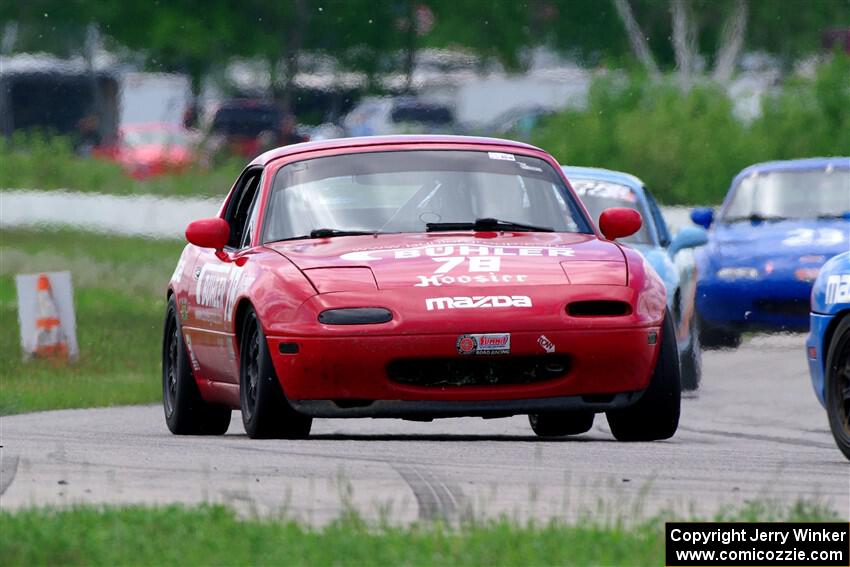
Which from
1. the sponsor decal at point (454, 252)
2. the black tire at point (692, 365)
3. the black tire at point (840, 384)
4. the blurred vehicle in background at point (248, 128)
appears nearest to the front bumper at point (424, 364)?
Answer: the sponsor decal at point (454, 252)

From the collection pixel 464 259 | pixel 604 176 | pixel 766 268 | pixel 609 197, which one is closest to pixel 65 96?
pixel 766 268

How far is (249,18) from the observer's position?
117 ft

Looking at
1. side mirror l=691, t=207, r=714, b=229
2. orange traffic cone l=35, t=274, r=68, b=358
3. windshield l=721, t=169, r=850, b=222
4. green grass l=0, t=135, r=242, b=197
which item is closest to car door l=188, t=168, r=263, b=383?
orange traffic cone l=35, t=274, r=68, b=358

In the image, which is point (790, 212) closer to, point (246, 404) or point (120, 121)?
point (246, 404)

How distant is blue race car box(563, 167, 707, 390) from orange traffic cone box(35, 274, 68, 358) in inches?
161

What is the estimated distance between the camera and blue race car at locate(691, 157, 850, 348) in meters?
18.5

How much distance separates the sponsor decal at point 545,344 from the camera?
987 cm

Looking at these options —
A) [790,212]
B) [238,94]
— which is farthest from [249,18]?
[790,212]

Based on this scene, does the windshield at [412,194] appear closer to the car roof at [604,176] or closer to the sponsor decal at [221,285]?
the sponsor decal at [221,285]

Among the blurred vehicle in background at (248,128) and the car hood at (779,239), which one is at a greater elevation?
the car hood at (779,239)

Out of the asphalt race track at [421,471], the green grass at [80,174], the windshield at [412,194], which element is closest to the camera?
the asphalt race track at [421,471]

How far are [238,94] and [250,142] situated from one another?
76cm

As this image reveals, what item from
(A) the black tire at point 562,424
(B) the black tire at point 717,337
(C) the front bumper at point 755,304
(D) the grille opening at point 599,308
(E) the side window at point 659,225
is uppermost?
(D) the grille opening at point 599,308

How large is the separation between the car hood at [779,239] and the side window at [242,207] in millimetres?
7369
